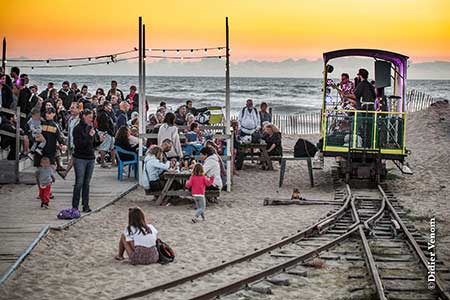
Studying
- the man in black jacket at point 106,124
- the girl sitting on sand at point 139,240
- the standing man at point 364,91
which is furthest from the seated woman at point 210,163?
the standing man at point 364,91

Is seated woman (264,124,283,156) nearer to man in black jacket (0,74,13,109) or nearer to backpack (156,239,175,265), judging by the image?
man in black jacket (0,74,13,109)

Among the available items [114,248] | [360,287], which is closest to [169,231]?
[114,248]

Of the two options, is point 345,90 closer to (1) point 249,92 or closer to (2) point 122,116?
(2) point 122,116

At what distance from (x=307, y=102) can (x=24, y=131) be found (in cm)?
6234

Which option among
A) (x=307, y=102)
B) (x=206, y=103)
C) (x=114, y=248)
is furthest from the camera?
(x=307, y=102)

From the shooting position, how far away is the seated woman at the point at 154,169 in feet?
58.8

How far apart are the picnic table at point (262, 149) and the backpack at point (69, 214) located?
872 centimetres

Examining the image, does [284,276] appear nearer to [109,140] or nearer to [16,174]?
[16,174]

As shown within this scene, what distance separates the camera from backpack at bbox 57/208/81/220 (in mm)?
15820

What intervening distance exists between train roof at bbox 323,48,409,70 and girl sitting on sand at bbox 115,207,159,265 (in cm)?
1203

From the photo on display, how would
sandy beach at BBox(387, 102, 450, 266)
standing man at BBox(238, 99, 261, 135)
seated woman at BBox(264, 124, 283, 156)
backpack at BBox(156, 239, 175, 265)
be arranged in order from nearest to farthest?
backpack at BBox(156, 239, 175, 265)
sandy beach at BBox(387, 102, 450, 266)
seated woman at BBox(264, 124, 283, 156)
standing man at BBox(238, 99, 261, 135)

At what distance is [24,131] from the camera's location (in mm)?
21734

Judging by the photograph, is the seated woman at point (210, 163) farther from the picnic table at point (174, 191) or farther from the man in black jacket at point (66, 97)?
the man in black jacket at point (66, 97)

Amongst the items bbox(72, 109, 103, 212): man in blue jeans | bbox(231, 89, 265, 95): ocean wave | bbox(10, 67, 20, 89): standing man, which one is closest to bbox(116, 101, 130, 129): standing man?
bbox(10, 67, 20, 89): standing man
